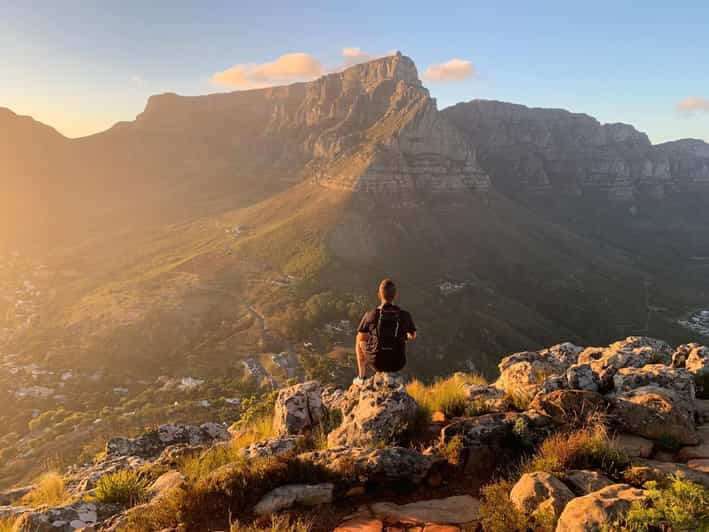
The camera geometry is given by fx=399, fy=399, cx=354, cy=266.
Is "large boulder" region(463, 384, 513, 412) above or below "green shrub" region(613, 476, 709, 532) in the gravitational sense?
below

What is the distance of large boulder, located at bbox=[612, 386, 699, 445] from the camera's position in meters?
7.74

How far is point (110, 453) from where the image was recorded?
13852mm

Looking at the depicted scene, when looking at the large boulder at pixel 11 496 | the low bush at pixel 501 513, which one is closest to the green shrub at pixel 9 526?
the large boulder at pixel 11 496

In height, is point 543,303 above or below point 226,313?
below

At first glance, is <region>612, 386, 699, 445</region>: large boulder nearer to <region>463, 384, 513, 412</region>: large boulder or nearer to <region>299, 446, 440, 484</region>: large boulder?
<region>463, 384, 513, 412</region>: large boulder

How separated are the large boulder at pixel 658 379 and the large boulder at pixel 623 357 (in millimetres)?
345

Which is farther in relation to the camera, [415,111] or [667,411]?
[415,111]

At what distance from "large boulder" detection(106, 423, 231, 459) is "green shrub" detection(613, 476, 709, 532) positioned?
42.1 feet

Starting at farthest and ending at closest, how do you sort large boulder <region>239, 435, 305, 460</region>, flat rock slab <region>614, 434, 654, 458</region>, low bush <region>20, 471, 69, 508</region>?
low bush <region>20, 471, 69, 508</region>
large boulder <region>239, 435, 305, 460</region>
flat rock slab <region>614, 434, 654, 458</region>

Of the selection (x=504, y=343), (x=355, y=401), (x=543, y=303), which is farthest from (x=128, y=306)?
(x=543, y=303)

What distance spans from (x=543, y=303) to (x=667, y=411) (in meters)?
143

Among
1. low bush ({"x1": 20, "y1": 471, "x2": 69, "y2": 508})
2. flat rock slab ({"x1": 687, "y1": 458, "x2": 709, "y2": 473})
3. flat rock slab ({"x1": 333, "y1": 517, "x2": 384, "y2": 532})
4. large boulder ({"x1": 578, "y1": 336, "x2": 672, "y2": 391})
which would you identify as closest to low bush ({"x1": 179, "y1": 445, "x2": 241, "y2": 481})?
low bush ({"x1": 20, "y1": 471, "x2": 69, "y2": 508})

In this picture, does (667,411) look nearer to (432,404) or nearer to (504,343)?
(432,404)

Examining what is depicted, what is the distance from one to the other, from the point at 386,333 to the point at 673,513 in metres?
5.74
